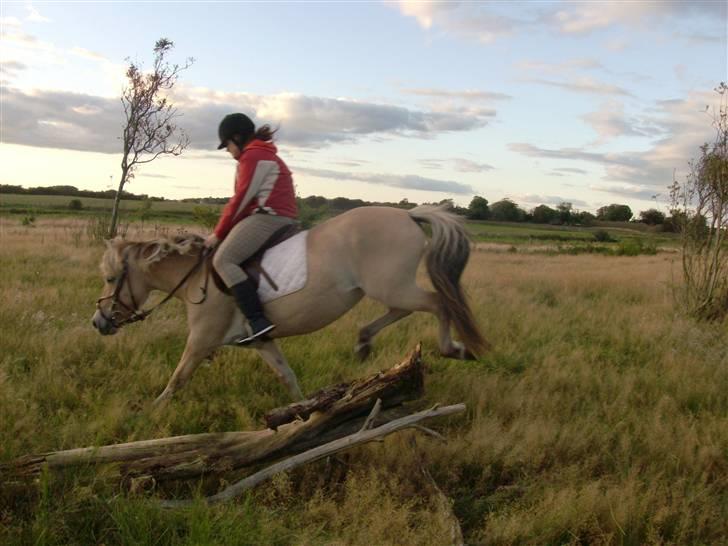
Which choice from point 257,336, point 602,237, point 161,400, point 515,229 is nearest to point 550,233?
point 515,229

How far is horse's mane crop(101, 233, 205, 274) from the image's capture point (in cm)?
614

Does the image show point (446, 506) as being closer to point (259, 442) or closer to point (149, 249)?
point (259, 442)

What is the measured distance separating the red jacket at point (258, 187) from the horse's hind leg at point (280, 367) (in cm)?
112

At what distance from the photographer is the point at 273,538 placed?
3.76 m

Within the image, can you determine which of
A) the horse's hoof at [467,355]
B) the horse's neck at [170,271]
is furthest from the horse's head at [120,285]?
the horse's hoof at [467,355]

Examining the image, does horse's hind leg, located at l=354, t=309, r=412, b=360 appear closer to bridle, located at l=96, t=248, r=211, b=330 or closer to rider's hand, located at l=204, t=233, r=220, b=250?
rider's hand, located at l=204, t=233, r=220, b=250

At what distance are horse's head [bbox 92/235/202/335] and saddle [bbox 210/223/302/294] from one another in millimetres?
553

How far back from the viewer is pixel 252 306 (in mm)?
5664

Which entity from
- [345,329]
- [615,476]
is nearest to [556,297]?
[345,329]

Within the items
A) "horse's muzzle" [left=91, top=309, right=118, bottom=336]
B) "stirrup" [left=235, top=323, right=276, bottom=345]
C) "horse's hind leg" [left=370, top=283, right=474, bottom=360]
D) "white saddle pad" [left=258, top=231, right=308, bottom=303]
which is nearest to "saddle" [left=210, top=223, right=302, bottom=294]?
"white saddle pad" [left=258, top=231, right=308, bottom=303]

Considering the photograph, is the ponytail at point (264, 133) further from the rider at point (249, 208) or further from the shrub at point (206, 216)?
the shrub at point (206, 216)

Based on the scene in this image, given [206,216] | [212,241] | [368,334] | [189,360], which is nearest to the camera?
[189,360]

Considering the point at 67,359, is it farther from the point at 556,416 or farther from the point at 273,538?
the point at 556,416

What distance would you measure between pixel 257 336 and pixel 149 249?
5.09 ft
